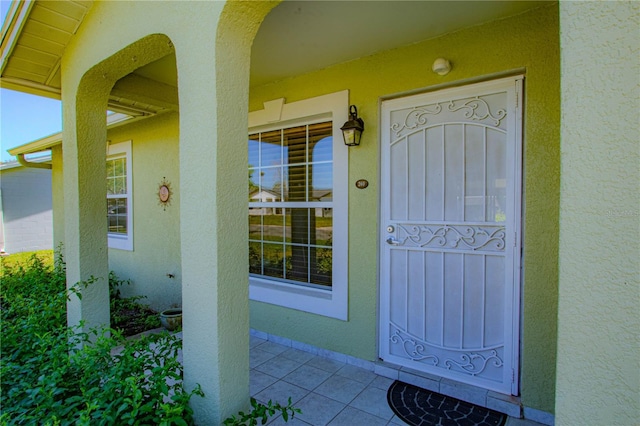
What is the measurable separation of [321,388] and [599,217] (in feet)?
8.61

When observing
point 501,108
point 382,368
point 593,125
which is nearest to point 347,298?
point 382,368

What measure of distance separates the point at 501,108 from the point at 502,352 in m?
1.98

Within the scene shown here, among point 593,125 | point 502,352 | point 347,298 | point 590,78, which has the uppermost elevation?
point 590,78

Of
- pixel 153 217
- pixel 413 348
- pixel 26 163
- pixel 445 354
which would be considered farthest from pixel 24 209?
pixel 445 354

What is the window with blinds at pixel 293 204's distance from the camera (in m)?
3.43

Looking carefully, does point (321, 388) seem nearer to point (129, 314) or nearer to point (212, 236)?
point (212, 236)

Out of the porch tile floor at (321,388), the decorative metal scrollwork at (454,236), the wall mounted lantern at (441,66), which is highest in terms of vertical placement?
the wall mounted lantern at (441,66)

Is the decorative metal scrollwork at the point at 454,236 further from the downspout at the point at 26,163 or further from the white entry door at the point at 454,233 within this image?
the downspout at the point at 26,163

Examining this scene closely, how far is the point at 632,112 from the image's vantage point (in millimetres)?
769

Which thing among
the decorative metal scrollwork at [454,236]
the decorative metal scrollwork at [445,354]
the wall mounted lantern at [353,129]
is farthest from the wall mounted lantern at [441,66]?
the decorative metal scrollwork at [445,354]

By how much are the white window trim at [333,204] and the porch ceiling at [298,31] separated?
38 centimetres

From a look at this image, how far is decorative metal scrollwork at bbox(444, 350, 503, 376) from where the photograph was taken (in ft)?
8.32

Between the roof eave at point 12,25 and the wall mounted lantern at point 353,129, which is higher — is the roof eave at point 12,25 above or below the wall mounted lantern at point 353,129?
above

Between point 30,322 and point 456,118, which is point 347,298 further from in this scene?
point 30,322
